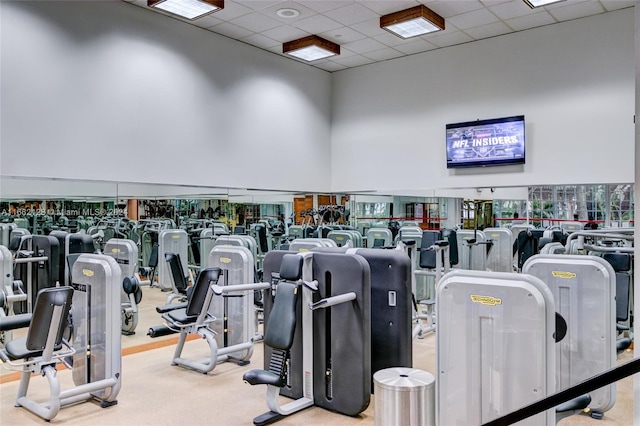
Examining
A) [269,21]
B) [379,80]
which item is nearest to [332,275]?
[269,21]

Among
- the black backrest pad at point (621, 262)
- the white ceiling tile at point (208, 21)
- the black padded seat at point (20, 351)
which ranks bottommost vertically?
the black padded seat at point (20, 351)

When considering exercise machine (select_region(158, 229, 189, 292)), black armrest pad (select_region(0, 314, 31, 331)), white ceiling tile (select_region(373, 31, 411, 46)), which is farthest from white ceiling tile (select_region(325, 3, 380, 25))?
black armrest pad (select_region(0, 314, 31, 331))

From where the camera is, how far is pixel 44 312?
351cm

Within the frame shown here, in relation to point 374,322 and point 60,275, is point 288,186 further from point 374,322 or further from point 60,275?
point 374,322

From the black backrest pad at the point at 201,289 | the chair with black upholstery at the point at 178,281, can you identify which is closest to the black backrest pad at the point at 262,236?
the chair with black upholstery at the point at 178,281

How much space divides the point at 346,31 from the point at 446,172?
2538mm

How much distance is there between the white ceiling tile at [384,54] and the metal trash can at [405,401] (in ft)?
20.3

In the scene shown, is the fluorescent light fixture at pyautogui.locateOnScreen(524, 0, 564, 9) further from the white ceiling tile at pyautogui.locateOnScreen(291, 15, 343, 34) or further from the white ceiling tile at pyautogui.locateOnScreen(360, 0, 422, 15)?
the white ceiling tile at pyautogui.locateOnScreen(291, 15, 343, 34)

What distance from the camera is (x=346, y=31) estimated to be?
7.05 m

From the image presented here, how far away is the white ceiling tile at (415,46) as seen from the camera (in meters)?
7.47

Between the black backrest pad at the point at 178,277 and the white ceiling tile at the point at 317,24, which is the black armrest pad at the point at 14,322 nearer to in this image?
the black backrest pad at the point at 178,277

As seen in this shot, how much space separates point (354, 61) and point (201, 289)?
5.14 meters

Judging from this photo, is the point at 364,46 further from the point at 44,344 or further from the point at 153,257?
the point at 44,344

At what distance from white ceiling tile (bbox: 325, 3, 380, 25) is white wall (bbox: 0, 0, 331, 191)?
164 centimetres
